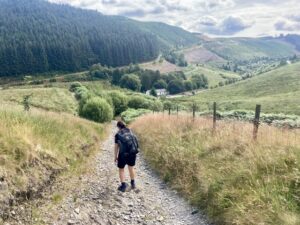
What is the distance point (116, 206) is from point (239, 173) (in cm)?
402

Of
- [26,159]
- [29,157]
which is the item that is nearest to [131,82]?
[29,157]

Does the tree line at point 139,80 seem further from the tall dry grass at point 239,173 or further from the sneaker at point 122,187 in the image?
the sneaker at point 122,187

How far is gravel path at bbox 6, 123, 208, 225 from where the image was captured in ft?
32.1

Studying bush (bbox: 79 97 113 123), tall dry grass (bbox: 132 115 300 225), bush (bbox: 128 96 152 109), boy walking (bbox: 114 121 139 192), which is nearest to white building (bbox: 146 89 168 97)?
bush (bbox: 128 96 152 109)

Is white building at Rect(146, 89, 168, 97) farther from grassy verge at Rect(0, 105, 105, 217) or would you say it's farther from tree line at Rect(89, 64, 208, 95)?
grassy verge at Rect(0, 105, 105, 217)

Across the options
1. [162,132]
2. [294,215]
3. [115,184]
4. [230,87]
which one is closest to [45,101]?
[162,132]

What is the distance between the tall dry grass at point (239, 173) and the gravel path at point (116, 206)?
554 millimetres

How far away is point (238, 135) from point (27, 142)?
7677 millimetres

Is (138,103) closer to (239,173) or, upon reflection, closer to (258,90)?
(258,90)

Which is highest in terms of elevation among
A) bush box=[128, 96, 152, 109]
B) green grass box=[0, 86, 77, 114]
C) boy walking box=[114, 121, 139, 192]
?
boy walking box=[114, 121, 139, 192]

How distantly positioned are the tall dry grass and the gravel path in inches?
21.8

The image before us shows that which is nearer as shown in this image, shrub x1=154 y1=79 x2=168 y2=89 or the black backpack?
the black backpack

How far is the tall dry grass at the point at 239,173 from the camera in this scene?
8.23 m

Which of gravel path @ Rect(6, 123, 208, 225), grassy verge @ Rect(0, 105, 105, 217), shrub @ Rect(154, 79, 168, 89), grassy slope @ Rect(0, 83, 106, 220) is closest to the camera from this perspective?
grassy verge @ Rect(0, 105, 105, 217)
